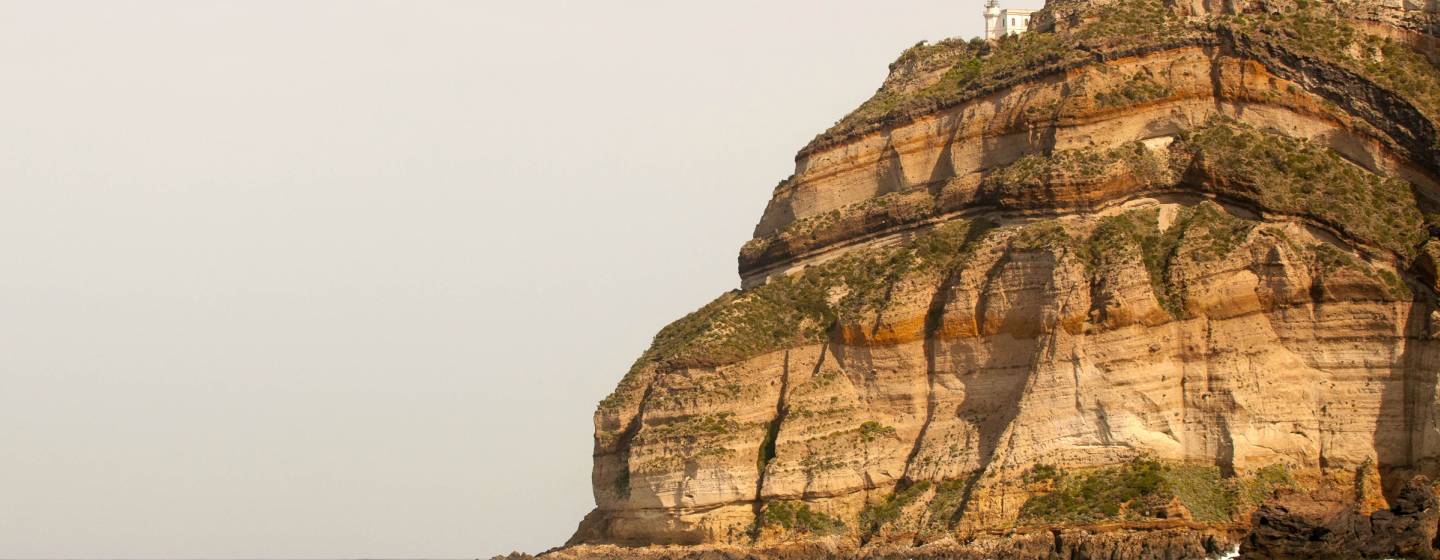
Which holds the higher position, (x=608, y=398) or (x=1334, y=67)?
(x=1334, y=67)

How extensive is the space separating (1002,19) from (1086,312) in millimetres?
34383

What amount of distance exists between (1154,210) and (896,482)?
1182cm

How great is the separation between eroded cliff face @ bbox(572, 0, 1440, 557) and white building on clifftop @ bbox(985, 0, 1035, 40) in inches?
595

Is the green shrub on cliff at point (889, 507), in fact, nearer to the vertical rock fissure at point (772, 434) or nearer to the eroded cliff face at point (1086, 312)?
the eroded cliff face at point (1086, 312)

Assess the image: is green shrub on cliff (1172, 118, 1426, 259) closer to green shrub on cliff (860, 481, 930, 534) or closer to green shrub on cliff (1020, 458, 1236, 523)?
green shrub on cliff (1020, 458, 1236, 523)

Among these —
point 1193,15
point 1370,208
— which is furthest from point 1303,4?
point 1370,208

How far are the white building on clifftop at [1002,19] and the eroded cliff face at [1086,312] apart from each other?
15.1 metres

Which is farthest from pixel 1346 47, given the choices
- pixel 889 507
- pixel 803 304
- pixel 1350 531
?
pixel 889 507

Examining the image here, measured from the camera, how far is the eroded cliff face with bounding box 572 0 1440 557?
8019 centimetres

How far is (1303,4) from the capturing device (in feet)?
299

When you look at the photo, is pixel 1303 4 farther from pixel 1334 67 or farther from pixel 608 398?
pixel 608 398

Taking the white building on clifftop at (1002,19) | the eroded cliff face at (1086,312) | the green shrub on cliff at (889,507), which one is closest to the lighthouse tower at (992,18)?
the white building on clifftop at (1002,19)

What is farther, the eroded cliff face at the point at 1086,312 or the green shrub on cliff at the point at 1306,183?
the green shrub on cliff at the point at 1306,183

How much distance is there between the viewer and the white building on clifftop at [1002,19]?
113500mm
